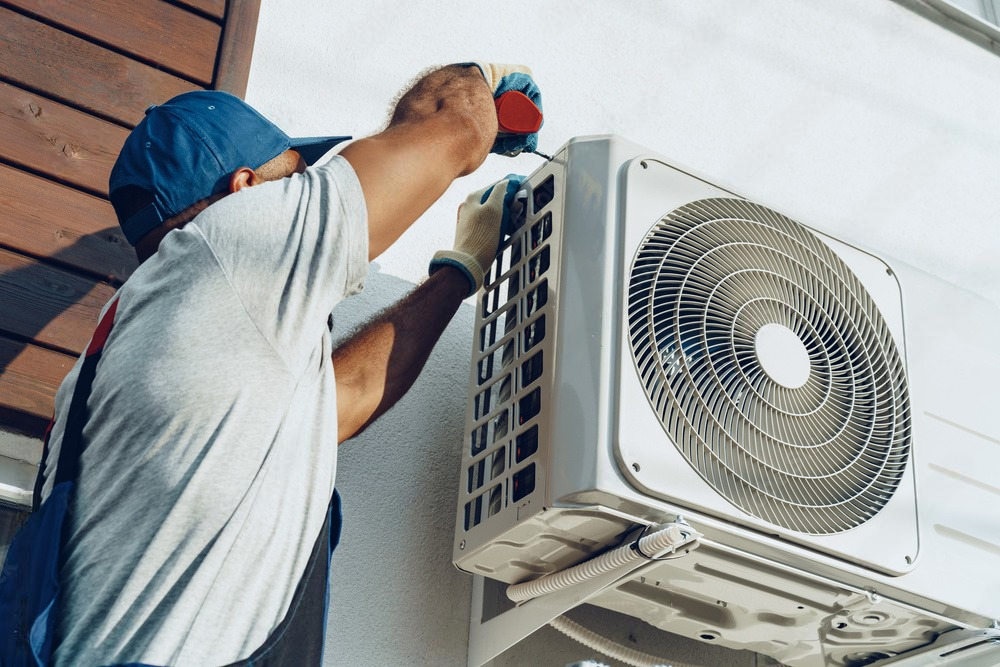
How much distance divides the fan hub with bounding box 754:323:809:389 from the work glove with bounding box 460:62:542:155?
0.52 m

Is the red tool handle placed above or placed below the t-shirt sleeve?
above

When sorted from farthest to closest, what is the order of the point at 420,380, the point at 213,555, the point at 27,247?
the point at 420,380, the point at 27,247, the point at 213,555

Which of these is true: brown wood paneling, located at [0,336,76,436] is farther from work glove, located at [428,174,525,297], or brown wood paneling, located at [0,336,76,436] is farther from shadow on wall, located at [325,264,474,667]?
work glove, located at [428,174,525,297]

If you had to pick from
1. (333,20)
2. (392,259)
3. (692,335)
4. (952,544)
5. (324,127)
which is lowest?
(952,544)

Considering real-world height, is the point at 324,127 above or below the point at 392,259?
above

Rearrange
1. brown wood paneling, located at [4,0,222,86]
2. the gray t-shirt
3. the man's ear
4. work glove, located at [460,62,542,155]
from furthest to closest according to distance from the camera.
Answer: brown wood paneling, located at [4,0,222,86] < work glove, located at [460,62,542,155] < the man's ear < the gray t-shirt

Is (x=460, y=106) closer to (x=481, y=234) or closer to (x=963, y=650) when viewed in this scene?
(x=481, y=234)

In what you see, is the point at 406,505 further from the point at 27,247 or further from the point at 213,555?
the point at 27,247

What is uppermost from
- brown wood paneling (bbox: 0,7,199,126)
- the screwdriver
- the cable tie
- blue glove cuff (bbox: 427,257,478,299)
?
brown wood paneling (bbox: 0,7,199,126)

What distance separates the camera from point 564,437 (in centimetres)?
129

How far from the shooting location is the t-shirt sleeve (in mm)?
1189

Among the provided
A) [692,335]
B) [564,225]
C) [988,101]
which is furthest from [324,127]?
[988,101]

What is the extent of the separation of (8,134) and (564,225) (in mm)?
932

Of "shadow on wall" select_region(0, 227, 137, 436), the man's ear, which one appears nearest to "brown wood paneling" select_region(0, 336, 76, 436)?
"shadow on wall" select_region(0, 227, 137, 436)
